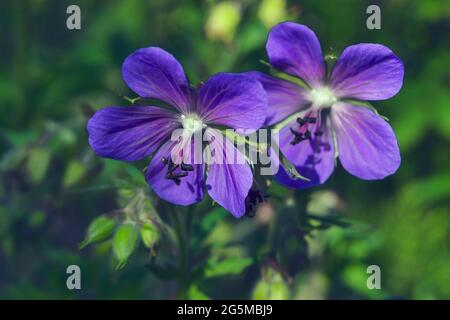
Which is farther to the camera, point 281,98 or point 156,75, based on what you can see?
point 281,98

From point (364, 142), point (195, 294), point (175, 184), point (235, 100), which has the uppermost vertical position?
point (235, 100)

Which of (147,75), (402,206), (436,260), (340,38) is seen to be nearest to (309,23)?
(340,38)

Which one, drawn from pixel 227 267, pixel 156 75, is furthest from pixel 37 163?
pixel 156 75

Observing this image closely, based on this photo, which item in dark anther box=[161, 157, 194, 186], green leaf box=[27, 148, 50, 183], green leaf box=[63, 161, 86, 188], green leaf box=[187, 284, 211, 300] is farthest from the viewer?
green leaf box=[27, 148, 50, 183]

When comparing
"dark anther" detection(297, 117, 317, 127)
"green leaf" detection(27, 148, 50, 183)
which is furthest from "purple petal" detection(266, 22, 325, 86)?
"green leaf" detection(27, 148, 50, 183)

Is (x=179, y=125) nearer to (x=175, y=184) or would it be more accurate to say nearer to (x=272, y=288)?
(x=175, y=184)

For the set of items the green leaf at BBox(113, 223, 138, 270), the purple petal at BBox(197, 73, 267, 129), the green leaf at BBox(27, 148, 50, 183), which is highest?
the purple petal at BBox(197, 73, 267, 129)

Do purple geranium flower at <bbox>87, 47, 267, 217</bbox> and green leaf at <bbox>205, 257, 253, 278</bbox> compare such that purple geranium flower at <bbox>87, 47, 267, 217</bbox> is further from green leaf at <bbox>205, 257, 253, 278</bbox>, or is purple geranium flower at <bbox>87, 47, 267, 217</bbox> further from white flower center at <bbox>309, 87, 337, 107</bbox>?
green leaf at <bbox>205, 257, 253, 278</bbox>
